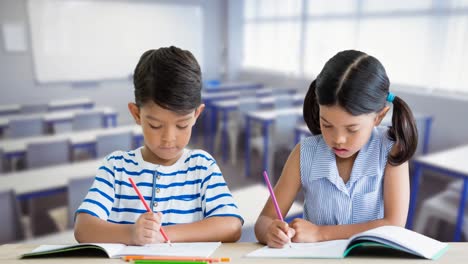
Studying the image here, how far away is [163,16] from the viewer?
6863 millimetres

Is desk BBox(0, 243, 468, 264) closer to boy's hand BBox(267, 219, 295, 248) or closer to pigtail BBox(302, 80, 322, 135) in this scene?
boy's hand BBox(267, 219, 295, 248)

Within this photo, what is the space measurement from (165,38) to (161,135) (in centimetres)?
646

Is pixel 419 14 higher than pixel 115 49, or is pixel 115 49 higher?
pixel 419 14

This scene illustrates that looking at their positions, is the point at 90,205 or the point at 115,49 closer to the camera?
the point at 90,205

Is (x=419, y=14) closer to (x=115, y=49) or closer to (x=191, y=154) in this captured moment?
(x=191, y=154)

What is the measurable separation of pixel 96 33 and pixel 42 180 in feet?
15.4

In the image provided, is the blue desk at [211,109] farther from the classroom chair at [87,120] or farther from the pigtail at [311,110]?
the pigtail at [311,110]

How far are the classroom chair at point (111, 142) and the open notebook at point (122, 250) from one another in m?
2.20

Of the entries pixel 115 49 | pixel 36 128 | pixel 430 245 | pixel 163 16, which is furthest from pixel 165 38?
pixel 430 245

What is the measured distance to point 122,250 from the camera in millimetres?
725

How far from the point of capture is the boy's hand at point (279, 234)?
771mm

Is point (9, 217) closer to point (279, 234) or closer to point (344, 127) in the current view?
point (279, 234)

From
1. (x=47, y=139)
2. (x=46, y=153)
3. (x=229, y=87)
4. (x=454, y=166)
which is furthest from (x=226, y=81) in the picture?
(x=454, y=166)

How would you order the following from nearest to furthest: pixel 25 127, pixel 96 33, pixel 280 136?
pixel 25 127, pixel 280 136, pixel 96 33
